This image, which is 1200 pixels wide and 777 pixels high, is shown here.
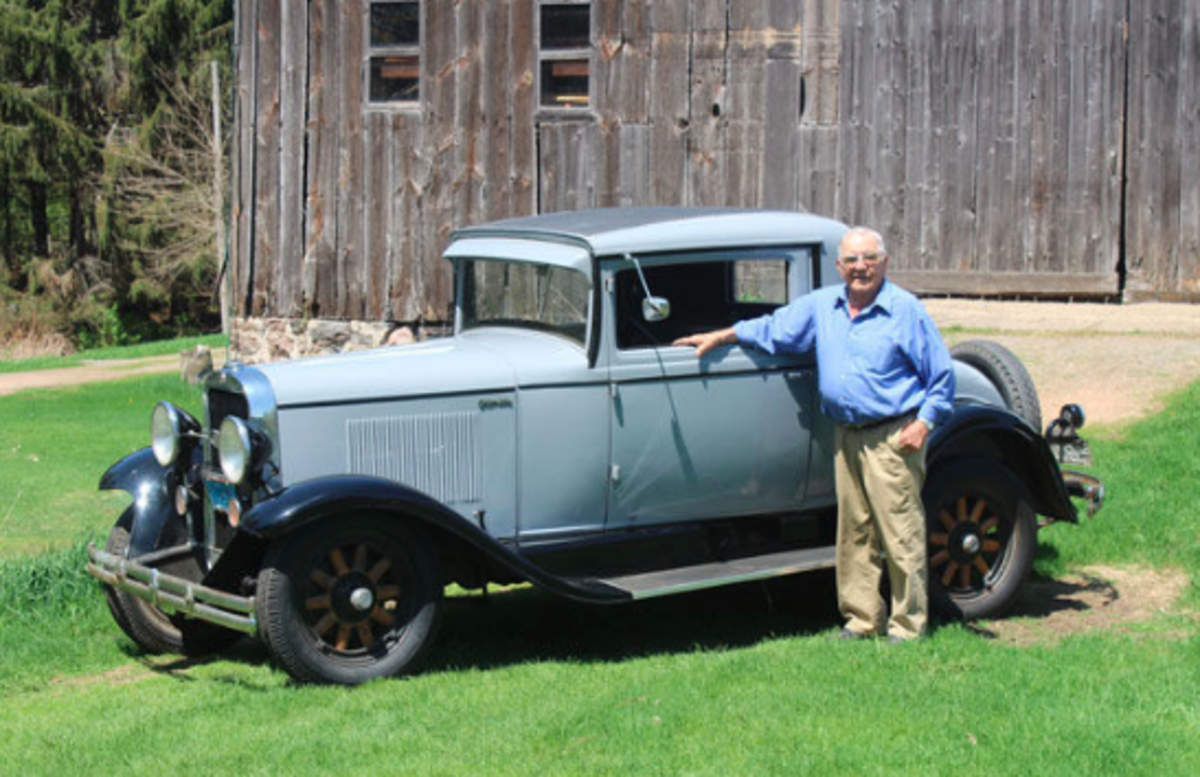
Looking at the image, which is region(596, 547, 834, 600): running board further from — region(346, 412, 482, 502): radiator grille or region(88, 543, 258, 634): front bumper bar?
region(88, 543, 258, 634): front bumper bar

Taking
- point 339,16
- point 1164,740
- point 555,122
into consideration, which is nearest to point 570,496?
point 1164,740

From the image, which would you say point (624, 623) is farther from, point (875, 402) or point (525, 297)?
point (875, 402)

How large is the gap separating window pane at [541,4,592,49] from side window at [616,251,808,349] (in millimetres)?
8774

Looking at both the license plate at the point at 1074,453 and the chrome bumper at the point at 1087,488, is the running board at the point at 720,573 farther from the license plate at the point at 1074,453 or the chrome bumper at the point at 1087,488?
the license plate at the point at 1074,453

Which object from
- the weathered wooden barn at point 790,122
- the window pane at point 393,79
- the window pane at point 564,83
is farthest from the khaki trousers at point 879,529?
the window pane at point 393,79

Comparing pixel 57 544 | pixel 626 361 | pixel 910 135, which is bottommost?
pixel 57 544

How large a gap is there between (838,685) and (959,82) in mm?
10720

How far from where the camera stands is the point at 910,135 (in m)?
15.7

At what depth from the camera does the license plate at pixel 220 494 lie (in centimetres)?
682

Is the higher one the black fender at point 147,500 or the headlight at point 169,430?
the headlight at point 169,430

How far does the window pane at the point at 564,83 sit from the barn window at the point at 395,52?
4.32 feet

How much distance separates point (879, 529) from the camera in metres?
6.87

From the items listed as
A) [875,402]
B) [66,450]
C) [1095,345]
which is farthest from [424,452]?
[66,450]

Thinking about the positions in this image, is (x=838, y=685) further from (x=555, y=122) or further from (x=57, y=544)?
(x=555, y=122)
